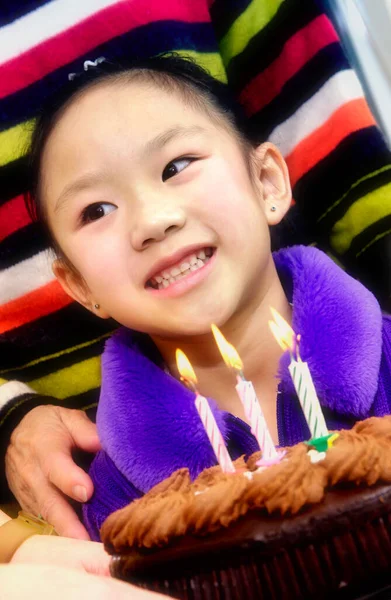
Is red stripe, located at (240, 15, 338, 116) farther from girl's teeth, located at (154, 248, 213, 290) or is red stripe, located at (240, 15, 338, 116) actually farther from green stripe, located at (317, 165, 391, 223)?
girl's teeth, located at (154, 248, 213, 290)

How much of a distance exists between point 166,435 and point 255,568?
0.39 meters

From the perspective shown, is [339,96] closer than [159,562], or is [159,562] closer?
[159,562]

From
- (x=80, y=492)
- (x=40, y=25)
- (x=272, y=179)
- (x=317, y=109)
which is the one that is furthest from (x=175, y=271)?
(x=40, y=25)

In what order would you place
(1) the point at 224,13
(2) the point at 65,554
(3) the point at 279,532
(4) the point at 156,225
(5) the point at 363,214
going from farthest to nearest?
1. (1) the point at 224,13
2. (5) the point at 363,214
3. (4) the point at 156,225
4. (2) the point at 65,554
5. (3) the point at 279,532

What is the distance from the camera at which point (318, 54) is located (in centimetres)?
94

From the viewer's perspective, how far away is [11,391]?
3.17 ft

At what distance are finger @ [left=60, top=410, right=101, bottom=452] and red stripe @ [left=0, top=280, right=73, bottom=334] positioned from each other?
20 cm

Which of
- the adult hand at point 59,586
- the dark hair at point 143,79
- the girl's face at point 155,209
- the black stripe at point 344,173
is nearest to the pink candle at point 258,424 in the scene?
the adult hand at point 59,586

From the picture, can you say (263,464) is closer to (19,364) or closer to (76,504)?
(76,504)

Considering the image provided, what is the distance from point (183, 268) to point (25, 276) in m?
0.44

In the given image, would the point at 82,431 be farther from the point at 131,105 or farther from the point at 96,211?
the point at 131,105

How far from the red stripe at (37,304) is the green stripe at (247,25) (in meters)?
0.57

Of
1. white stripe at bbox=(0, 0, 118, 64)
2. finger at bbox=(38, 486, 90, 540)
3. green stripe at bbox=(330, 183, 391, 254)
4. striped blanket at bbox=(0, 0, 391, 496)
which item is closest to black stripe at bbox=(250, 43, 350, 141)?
striped blanket at bbox=(0, 0, 391, 496)

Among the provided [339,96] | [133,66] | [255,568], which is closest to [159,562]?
[255,568]
